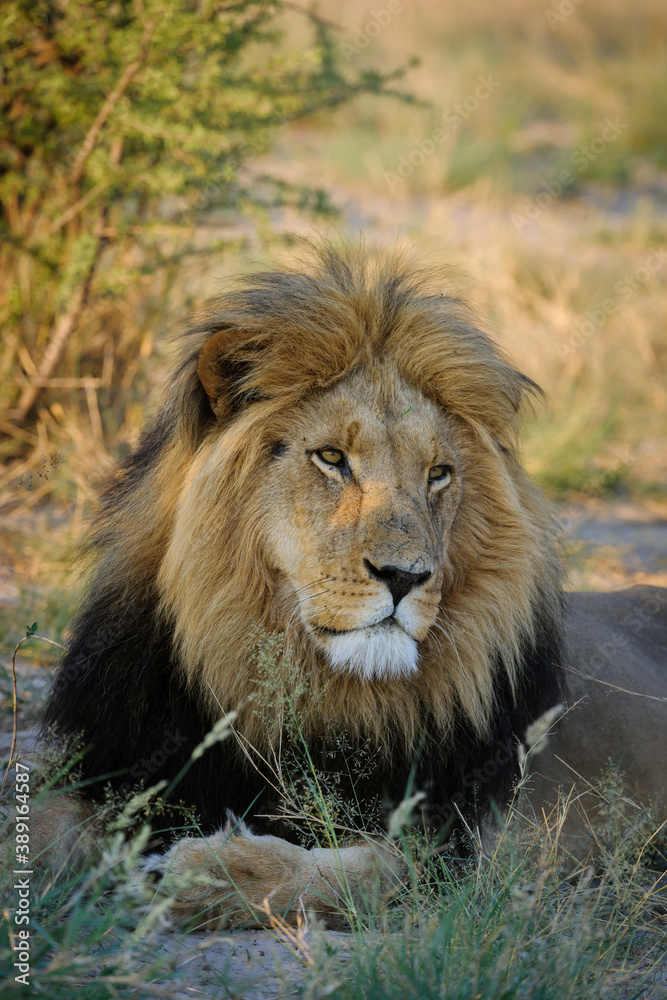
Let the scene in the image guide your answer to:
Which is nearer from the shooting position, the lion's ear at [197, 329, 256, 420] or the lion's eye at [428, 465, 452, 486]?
the lion's ear at [197, 329, 256, 420]

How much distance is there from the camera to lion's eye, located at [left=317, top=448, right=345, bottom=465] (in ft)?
8.55

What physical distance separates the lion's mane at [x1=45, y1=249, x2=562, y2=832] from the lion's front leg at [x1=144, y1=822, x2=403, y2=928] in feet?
0.70

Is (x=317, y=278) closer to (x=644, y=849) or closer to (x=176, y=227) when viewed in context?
(x=644, y=849)

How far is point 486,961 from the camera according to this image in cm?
209

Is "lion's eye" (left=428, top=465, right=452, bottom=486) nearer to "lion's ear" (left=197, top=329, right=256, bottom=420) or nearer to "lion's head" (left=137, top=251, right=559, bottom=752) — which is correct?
"lion's head" (left=137, top=251, right=559, bottom=752)

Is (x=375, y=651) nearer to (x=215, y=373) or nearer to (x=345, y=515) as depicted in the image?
(x=345, y=515)

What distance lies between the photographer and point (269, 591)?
2.62 meters

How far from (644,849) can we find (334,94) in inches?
187

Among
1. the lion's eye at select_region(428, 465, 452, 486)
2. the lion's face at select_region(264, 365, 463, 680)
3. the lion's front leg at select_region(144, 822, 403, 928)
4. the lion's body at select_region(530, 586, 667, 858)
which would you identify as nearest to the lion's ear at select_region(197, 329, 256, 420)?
the lion's face at select_region(264, 365, 463, 680)

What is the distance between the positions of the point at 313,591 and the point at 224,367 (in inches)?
25.4

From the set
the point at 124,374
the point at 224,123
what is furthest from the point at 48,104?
the point at 124,374

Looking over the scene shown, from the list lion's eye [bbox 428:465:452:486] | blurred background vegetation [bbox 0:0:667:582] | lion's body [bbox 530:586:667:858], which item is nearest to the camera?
lion's eye [bbox 428:465:452:486]

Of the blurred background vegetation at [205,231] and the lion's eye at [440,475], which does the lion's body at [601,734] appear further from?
the blurred background vegetation at [205,231]

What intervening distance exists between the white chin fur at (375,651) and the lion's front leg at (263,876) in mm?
451
